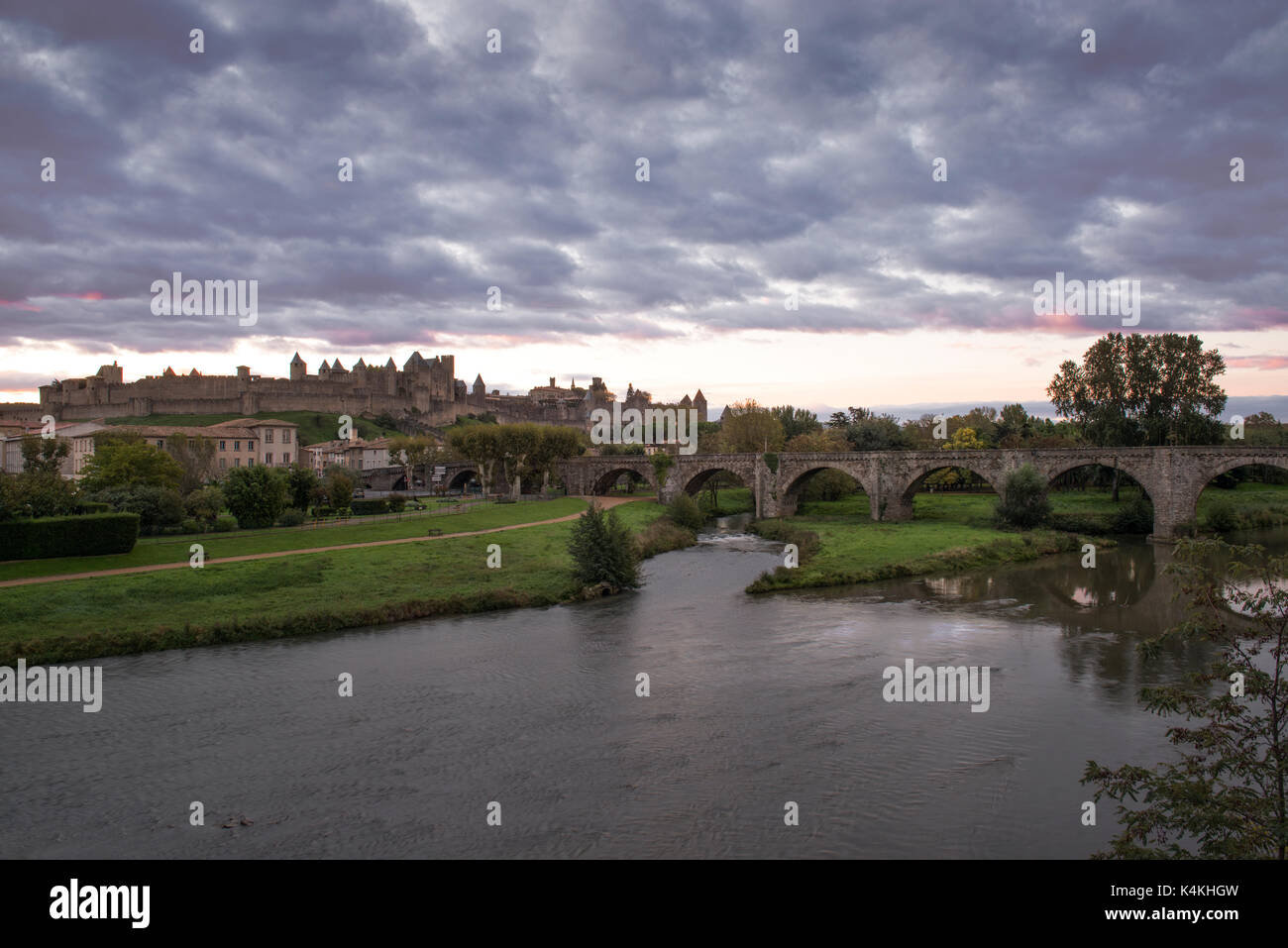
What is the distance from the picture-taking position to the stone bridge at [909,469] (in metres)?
41.9

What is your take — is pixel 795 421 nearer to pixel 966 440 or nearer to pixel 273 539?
pixel 966 440

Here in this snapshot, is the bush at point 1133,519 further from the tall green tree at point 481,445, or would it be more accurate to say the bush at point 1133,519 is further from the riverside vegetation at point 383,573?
the tall green tree at point 481,445

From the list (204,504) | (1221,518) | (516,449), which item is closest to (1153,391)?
(1221,518)

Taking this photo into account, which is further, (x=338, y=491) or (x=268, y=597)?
(x=338, y=491)

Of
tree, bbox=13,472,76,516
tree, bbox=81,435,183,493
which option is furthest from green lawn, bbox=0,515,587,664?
tree, bbox=81,435,183,493

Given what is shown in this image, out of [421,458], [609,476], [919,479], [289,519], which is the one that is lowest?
[289,519]

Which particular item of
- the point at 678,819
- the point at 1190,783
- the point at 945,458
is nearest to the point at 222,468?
the point at 945,458

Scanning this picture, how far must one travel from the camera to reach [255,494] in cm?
3909

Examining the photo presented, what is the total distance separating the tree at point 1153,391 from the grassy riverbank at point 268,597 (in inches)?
1667

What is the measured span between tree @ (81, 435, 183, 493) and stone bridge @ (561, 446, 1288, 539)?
1332 inches

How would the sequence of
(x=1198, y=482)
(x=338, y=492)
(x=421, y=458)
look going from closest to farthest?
(x=1198, y=482)
(x=338, y=492)
(x=421, y=458)

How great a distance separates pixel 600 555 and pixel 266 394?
9888 cm

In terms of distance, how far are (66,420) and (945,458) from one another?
117845mm
